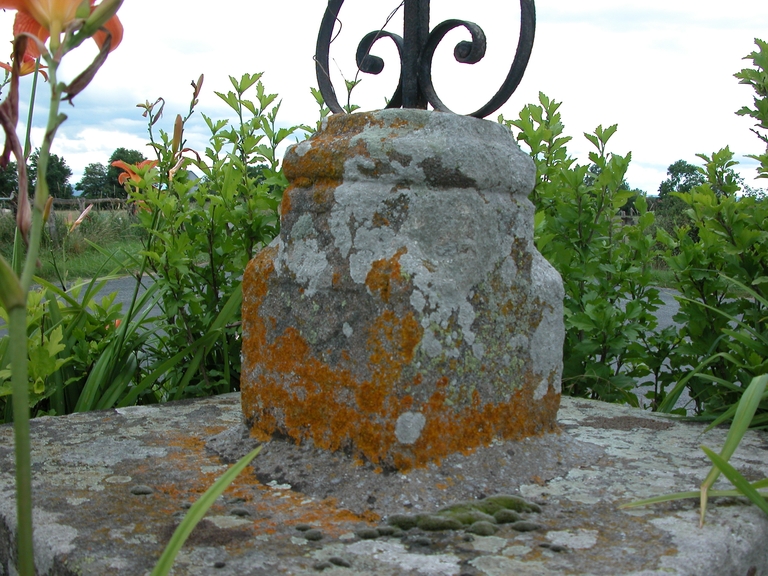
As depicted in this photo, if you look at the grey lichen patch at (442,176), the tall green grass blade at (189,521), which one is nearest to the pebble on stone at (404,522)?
the tall green grass blade at (189,521)

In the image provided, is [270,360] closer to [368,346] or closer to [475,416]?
[368,346]

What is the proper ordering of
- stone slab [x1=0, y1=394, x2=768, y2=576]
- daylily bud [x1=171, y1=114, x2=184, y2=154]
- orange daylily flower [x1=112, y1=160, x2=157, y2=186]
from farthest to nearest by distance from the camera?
orange daylily flower [x1=112, y1=160, x2=157, y2=186] < daylily bud [x1=171, y1=114, x2=184, y2=154] < stone slab [x1=0, y1=394, x2=768, y2=576]

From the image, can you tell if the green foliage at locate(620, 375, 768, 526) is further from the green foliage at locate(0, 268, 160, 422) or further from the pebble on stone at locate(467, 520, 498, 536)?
the green foliage at locate(0, 268, 160, 422)

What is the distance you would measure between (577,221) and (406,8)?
1.34 m

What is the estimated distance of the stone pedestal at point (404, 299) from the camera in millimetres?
1685

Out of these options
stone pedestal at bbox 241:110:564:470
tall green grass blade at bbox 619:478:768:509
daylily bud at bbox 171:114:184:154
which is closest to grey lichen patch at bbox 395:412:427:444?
stone pedestal at bbox 241:110:564:470

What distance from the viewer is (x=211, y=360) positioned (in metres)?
3.12

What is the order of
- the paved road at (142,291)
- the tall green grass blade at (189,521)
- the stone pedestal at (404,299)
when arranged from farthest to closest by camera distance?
the paved road at (142,291) → the stone pedestal at (404,299) → the tall green grass blade at (189,521)

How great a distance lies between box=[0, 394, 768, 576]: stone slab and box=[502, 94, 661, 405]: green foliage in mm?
659

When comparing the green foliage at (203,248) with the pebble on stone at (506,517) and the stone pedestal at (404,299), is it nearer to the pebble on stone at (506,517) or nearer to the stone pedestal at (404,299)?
the stone pedestal at (404,299)

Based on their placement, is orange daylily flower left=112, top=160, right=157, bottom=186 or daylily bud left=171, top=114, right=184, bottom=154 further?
orange daylily flower left=112, top=160, right=157, bottom=186

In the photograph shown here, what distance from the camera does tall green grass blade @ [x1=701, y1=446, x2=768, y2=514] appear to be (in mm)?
1415

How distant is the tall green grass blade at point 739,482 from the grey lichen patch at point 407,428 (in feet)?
2.07

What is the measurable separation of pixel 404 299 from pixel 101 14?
1047 mm
